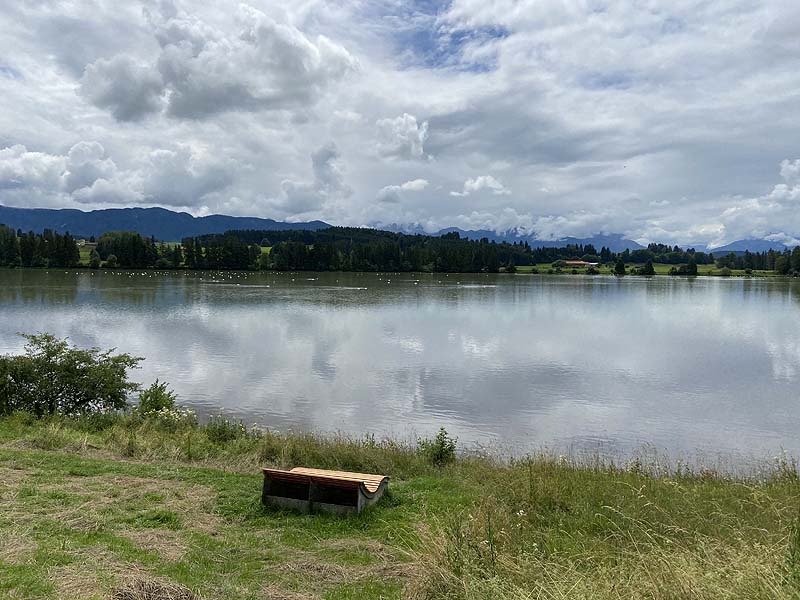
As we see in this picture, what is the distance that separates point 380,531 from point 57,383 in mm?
12648

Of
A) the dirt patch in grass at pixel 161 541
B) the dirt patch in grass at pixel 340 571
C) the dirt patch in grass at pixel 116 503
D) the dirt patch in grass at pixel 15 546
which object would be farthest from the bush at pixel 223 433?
the dirt patch in grass at pixel 340 571

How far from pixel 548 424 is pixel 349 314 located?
33.5 m

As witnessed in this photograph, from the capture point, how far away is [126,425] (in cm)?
1427

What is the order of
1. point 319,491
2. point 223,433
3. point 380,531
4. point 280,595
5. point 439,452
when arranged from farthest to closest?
point 223,433, point 439,452, point 319,491, point 380,531, point 280,595

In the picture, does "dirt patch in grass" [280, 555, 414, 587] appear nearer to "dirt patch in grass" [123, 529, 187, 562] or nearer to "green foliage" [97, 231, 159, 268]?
"dirt patch in grass" [123, 529, 187, 562]

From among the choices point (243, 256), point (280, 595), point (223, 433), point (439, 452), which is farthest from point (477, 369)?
point (243, 256)

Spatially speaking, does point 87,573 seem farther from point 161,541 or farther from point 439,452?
point 439,452

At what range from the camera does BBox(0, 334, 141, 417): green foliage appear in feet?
52.3

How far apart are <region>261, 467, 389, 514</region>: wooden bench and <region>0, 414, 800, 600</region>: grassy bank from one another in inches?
10.0

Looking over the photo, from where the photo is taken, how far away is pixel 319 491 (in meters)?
8.63

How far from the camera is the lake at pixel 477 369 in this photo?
59.9ft

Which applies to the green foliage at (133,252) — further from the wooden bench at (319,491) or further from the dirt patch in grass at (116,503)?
the wooden bench at (319,491)

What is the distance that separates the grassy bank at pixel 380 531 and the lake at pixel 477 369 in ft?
21.0

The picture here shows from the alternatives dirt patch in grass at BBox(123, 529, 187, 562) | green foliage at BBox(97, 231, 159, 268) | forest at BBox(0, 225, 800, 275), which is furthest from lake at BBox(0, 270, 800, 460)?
green foliage at BBox(97, 231, 159, 268)
